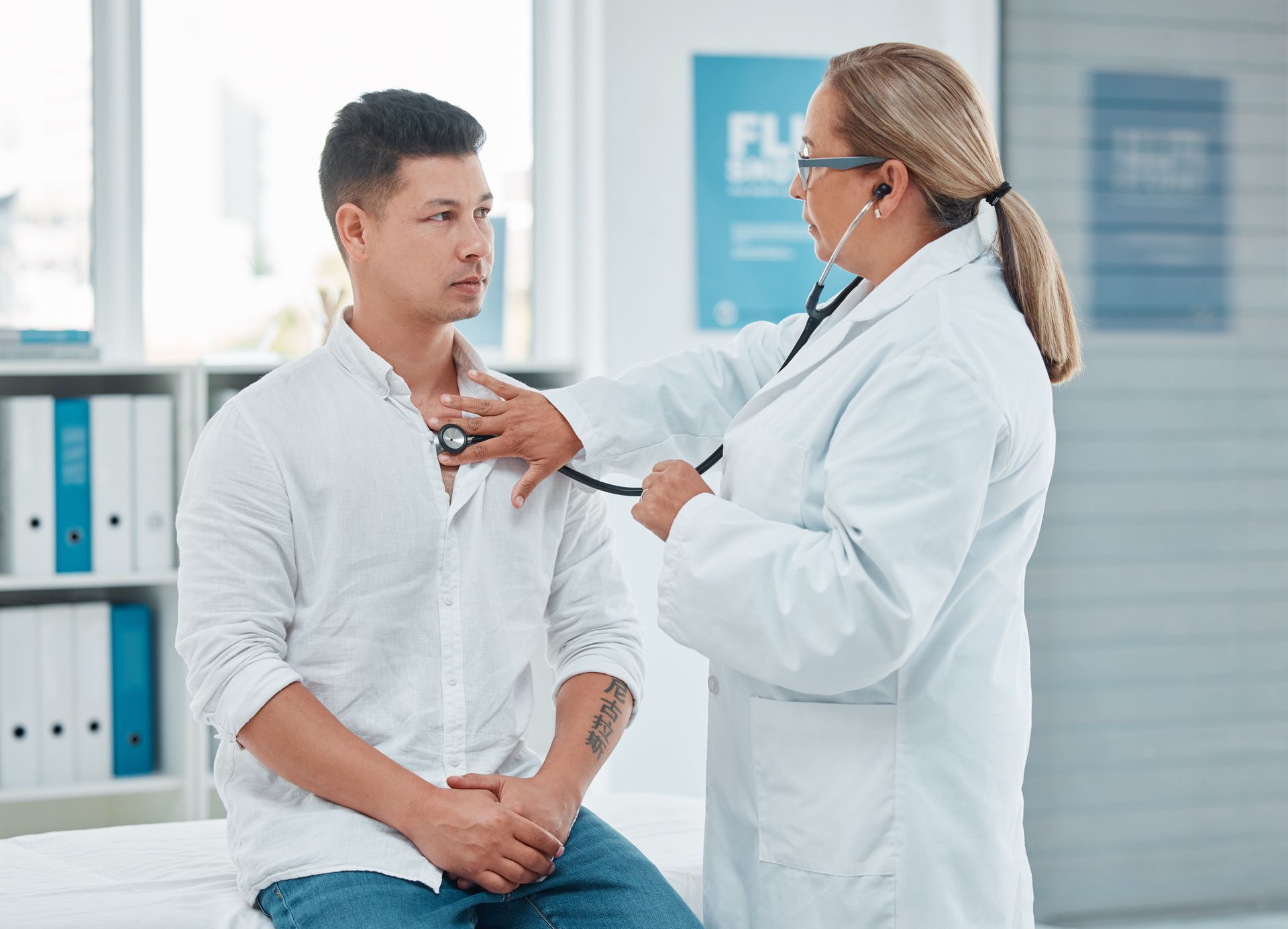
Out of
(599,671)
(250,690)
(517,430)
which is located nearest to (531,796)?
Answer: (599,671)

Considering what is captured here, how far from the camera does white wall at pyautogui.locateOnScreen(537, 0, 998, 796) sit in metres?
2.80

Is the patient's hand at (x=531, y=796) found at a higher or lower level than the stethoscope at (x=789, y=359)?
lower

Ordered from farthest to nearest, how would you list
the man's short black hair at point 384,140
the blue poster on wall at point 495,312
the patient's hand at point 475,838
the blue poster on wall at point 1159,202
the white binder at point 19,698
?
Answer: the blue poster on wall at point 495,312
the blue poster on wall at point 1159,202
the white binder at point 19,698
the man's short black hair at point 384,140
the patient's hand at point 475,838

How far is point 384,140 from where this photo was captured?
1454 millimetres

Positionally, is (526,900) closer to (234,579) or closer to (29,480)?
(234,579)

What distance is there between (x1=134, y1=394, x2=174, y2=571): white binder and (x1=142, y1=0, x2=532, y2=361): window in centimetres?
45

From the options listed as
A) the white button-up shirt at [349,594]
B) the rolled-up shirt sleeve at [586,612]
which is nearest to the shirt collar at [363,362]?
the white button-up shirt at [349,594]

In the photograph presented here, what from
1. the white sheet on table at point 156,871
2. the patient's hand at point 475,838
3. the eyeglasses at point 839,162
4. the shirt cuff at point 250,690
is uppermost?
the eyeglasses at point 839,162

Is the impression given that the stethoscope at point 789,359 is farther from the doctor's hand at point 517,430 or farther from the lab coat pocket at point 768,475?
the lab coat pocket at point 768,475

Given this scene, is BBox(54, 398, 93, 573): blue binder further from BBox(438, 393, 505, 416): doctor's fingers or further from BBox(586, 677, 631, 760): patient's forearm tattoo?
BBox(586, 677, 631, 760): patient's forearm tattoo

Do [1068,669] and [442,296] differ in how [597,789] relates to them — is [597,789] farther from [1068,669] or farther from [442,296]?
[442,296]

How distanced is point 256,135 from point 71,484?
98 centimetres

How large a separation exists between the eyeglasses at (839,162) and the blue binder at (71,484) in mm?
1620

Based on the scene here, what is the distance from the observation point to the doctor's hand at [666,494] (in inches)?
53.6
